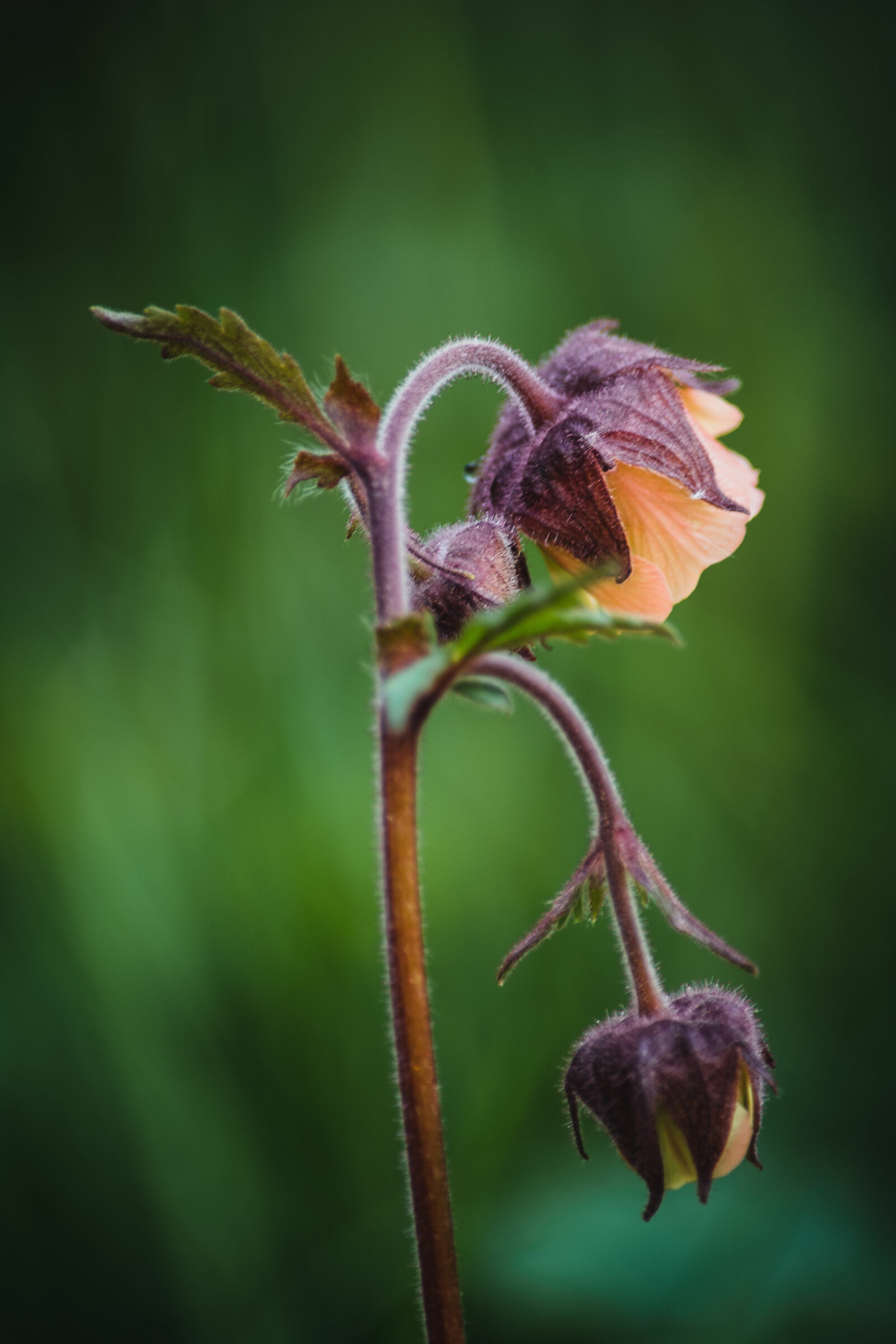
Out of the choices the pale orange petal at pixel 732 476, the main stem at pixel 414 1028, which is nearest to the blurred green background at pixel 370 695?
the main stem at pixel 414 1028

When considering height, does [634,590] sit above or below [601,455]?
below

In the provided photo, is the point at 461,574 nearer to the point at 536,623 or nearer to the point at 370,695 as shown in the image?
the point at 536,623

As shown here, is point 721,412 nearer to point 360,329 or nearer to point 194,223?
point 360,329

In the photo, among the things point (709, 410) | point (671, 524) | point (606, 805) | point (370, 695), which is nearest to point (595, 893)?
point (606, 805)

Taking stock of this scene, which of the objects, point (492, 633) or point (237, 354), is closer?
point (492, 633)

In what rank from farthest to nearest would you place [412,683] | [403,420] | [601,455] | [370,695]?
[370,695], [601,455], [403,420], [412,683]

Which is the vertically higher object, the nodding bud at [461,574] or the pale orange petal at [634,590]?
the nodding bud at [461,574]

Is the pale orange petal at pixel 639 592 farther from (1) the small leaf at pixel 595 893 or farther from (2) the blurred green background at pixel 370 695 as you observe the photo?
(2) the blurred green background at pixel 370 695
